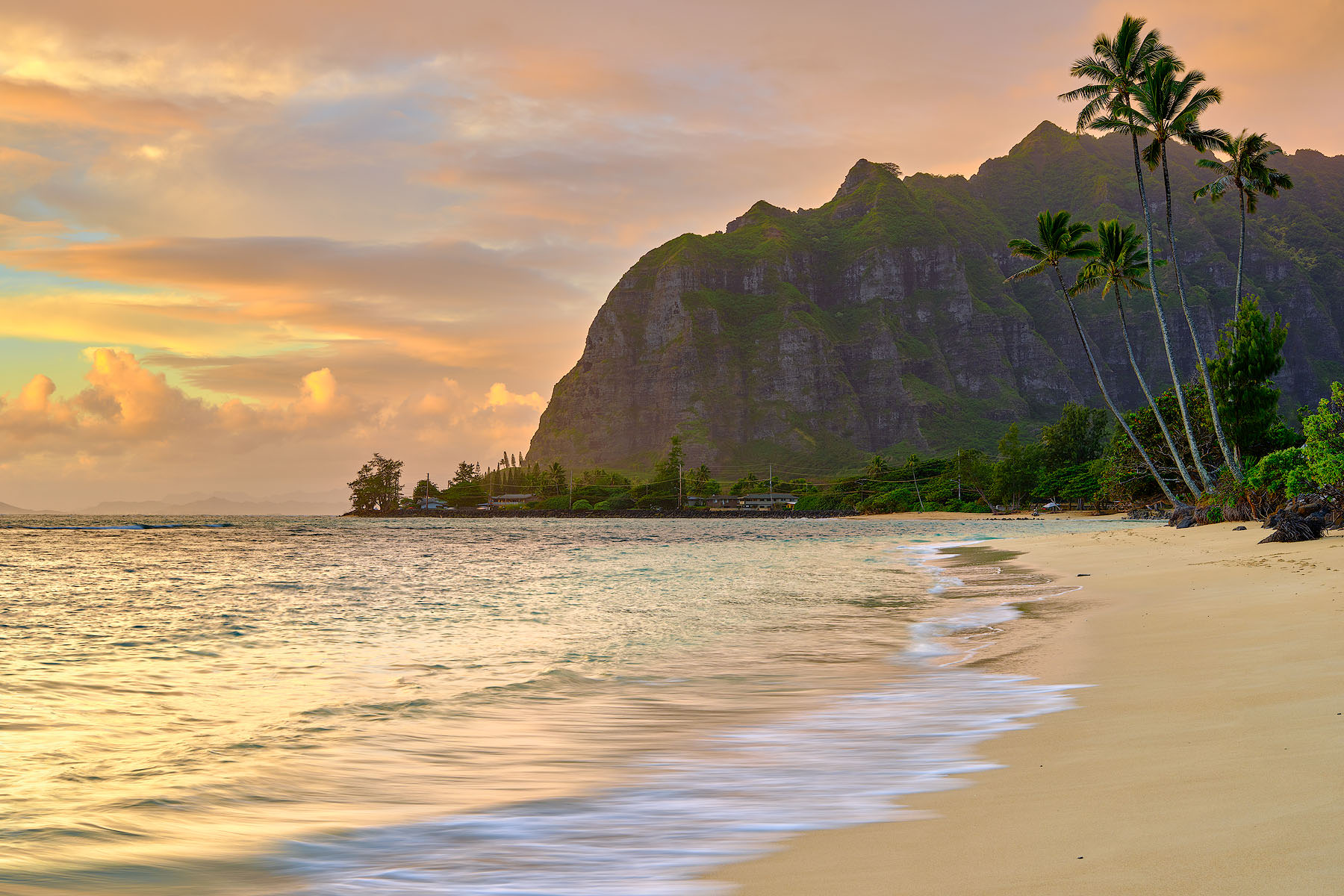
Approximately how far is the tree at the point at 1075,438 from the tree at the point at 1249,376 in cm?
10323

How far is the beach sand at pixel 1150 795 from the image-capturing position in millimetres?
3865

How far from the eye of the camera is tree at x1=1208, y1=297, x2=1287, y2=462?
47.4 meters

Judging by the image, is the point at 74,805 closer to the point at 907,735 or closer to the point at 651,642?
the point at 907,735

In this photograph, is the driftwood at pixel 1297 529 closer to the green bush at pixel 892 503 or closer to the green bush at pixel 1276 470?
the green bush at pixel 1276 470

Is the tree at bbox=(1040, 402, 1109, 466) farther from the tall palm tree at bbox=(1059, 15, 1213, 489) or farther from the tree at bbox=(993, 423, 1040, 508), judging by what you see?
the tall palm tree at bbox=(1059, 15, 1213, 489)

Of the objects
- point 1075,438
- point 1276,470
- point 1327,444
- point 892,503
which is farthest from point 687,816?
point 892,503

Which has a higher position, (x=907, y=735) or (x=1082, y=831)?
(x=1082, y=831)

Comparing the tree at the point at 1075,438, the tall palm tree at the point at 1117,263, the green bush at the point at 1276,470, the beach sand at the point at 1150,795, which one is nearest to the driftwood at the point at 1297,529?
the green bush at the point at 1276,470

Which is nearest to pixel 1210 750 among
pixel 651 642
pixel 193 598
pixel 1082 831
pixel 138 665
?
pixel 1082 831

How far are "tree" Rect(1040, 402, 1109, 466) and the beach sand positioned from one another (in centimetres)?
15030

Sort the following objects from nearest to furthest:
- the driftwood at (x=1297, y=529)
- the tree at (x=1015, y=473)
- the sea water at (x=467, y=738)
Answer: the sea water at (x=467, y=738) → the driftwood at (x=1297, y=529) → the tree at (x=1015, y=473)

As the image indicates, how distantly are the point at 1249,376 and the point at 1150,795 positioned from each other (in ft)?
177

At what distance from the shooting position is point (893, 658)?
1320 cm

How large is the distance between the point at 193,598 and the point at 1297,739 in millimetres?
28571
